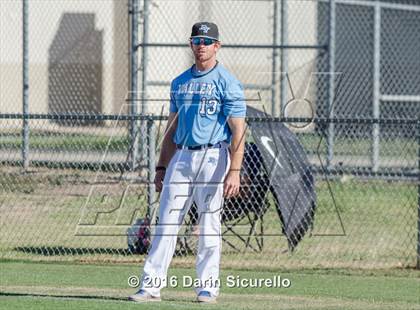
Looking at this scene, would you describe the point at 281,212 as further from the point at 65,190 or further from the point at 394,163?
the point at 394,163

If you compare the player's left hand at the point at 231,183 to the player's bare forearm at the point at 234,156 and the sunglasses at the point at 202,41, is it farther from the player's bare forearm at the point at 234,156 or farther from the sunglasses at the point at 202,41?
the sunglasses at the point at 202,41

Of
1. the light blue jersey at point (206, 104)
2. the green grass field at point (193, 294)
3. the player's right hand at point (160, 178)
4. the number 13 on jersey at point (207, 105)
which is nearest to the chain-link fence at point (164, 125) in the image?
the green grass field at point (193, 294)

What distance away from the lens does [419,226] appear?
11.9 metres

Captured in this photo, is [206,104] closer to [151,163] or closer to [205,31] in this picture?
[205,31]

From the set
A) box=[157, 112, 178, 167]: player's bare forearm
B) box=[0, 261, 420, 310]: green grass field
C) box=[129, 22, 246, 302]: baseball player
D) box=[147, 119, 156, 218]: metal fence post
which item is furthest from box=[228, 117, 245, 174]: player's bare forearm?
box=[147, 119, 156, 218]: metal fence post

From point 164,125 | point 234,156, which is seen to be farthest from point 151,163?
point 164,125

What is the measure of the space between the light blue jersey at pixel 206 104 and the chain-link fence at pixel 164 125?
2.23 m

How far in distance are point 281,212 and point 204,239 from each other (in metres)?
2.98

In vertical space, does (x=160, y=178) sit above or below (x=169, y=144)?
below

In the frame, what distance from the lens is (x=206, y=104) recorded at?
9102 mm

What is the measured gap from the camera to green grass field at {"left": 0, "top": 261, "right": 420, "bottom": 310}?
9.20m

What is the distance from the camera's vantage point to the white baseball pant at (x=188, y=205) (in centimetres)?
910

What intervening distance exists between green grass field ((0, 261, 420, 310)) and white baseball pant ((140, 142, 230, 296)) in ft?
0.79

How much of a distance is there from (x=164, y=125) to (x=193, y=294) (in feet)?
21.1
